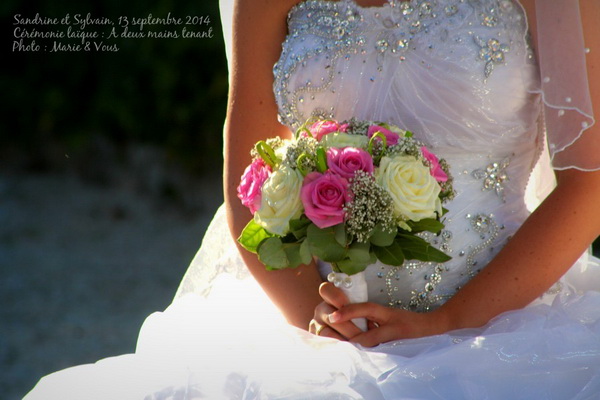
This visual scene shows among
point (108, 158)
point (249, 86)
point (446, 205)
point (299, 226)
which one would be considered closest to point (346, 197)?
point (299, 226)

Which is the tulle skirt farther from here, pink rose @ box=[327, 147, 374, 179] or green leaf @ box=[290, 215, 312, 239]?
pink rose @ box=[327, 147, 374, 179]

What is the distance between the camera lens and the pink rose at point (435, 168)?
6.86 ft

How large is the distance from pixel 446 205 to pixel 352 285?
51cm

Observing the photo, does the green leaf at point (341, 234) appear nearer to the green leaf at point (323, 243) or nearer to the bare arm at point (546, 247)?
the green leaf at point (323, 243)

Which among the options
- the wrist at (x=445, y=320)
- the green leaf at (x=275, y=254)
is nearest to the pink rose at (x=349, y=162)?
the green leaf at (x=275, y=254)

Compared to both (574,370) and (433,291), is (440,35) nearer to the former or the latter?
(433,291)

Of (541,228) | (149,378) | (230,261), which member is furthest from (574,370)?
(230,261)

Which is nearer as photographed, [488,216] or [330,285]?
[330,285]

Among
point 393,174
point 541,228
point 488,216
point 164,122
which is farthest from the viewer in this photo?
point 164,122

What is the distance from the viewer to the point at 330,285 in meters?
2.22

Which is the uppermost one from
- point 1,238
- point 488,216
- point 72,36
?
point 72,36

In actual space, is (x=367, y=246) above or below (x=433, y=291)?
above

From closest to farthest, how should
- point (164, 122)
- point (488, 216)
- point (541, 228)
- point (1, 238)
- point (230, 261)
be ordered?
point (541, 228) → point (488, 216) → point (230, 261) → point (1, 238) → point (164, 122)

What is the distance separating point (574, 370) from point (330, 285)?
60 centimetres
